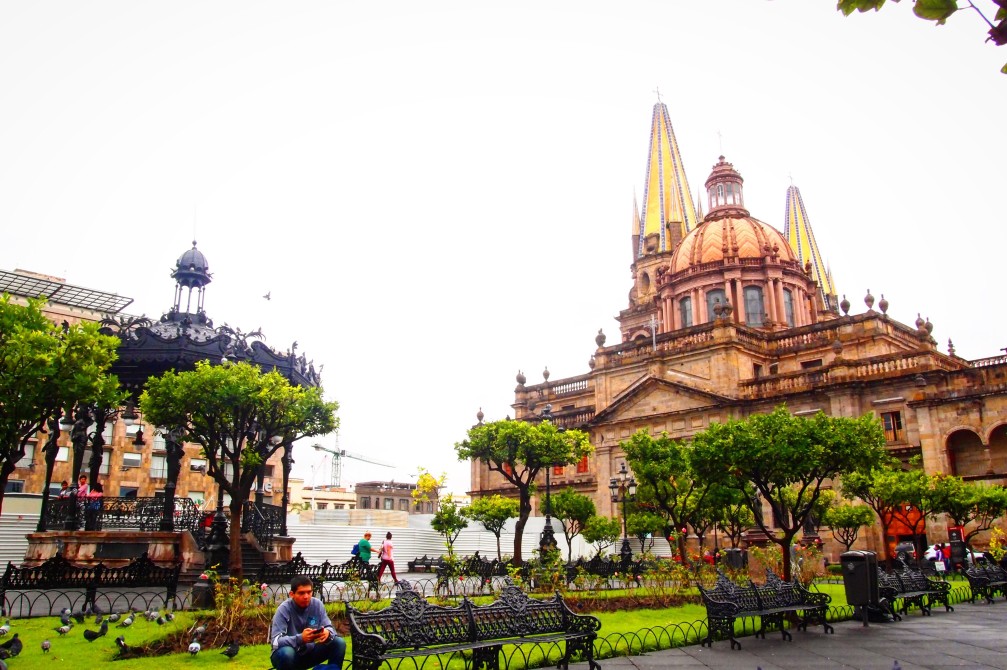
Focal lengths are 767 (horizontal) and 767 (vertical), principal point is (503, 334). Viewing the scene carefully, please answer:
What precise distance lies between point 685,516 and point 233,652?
16.8m

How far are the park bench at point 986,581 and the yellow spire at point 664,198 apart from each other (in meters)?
42.3

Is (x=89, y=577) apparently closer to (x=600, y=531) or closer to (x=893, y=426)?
(x=600, y=531)

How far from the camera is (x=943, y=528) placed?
2930cm

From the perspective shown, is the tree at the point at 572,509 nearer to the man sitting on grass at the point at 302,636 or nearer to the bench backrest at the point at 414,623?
the bench backrest at the point at 414,623

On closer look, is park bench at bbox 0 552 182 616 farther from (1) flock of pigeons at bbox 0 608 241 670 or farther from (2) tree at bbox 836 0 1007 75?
(2) tree at bbox 836 0 1007 75

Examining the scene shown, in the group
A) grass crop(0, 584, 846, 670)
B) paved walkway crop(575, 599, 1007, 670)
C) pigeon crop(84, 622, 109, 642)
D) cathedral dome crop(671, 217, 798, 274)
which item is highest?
cathedral dome crop(671, 217, 798, 274)

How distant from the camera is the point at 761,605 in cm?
1196

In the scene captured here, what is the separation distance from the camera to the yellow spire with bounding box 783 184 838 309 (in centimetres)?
6719

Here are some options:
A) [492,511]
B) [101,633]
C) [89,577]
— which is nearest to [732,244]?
[492,511]

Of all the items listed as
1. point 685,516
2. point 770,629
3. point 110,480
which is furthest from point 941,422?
point 110,480

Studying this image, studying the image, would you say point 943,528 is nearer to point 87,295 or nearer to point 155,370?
point 155,370

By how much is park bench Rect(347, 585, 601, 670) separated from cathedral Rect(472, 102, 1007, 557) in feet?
78.2

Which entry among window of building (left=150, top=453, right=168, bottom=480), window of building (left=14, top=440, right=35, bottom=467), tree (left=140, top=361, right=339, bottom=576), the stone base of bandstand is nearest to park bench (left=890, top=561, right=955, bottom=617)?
tree (left=140, top=361, right=339, bottom=576)

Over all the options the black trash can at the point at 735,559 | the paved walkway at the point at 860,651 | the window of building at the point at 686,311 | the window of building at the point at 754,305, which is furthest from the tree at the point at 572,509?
the paved walkway at the point at 860,651
